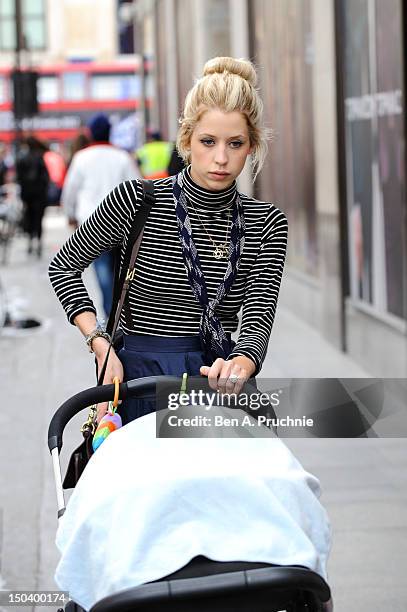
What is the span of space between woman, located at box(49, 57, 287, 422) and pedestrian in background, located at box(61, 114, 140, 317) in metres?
7.38

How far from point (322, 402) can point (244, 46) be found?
13966 millimetres

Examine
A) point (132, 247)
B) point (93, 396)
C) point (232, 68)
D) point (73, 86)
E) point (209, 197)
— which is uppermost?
point (73, 86)

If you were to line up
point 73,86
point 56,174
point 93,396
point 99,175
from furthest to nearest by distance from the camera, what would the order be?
1. point 73,86
2. point 56,174
3. point 99,175
4. point 93,396

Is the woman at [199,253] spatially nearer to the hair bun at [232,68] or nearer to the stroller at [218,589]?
the hair bun at [232,68]

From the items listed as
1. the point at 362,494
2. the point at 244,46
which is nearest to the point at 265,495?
the point at 362,494

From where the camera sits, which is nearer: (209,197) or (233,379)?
(233,379)

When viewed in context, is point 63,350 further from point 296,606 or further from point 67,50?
point 67,50

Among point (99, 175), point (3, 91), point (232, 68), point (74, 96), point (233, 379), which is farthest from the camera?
point (74, 96)

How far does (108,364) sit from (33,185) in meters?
19.9

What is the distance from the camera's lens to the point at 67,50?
70250 millimetres

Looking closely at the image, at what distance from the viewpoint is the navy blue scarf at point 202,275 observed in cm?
325

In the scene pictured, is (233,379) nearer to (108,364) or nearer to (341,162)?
(108,364)

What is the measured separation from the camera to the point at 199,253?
3.27 meters

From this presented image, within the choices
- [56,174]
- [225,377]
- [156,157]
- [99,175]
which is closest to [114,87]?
[56,174]
